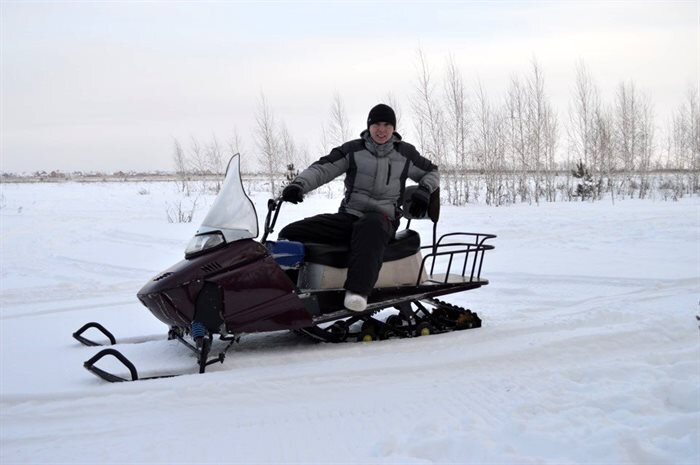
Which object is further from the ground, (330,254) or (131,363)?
(330,254)

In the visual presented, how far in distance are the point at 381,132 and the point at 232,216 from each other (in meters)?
1.27

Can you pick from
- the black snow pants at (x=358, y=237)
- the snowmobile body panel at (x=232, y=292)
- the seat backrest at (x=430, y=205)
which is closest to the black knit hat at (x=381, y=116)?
the seat backrest at (x=430, y=205)

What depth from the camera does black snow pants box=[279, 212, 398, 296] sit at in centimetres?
398

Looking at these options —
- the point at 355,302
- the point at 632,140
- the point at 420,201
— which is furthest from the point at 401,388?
the point at 632,140

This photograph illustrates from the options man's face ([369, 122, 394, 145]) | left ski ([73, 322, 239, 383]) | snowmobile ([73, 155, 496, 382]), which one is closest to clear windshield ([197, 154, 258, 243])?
snowmobile ([73, 155, 496, 382])

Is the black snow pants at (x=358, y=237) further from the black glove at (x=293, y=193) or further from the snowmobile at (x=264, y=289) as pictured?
the black glove at (x=293, y=193)

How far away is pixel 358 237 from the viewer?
4016 mm

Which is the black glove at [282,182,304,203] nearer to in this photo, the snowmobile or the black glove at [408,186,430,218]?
the snowmobile

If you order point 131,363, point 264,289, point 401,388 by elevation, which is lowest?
point 401,388

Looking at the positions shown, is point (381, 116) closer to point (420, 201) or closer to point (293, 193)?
point (420, 201)

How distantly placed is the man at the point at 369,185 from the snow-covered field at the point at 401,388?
774 millimetres

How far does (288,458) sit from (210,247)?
1653 mm

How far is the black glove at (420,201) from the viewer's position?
425 cm

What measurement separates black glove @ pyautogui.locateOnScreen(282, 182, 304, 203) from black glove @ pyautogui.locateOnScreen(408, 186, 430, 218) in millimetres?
802
